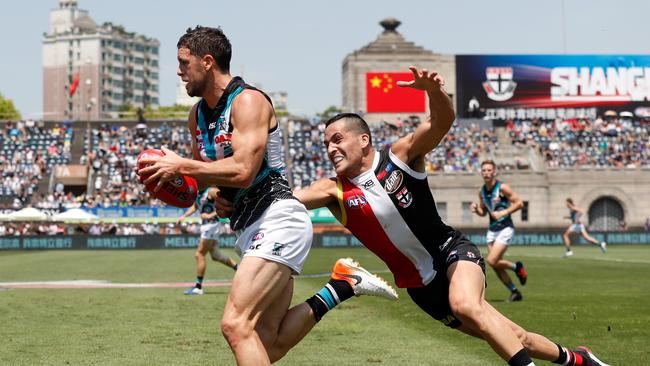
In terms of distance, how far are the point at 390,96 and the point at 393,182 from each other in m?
77.8

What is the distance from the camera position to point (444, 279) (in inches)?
332

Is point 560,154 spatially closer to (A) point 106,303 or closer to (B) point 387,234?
(A) point 106,303

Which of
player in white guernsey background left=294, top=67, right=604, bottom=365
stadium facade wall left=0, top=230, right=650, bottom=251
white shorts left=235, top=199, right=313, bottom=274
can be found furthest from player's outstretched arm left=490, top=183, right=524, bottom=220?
stadium facade wall left=0, top=230, right=650, bottom=251

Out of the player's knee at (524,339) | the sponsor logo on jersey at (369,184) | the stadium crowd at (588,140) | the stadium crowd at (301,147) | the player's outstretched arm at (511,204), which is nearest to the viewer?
the player's knee at (524,339)

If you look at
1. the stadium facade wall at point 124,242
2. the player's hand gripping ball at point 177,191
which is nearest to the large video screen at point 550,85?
the stadium facade wall at point 124,242

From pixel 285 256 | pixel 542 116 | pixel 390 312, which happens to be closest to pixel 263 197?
pixel 285 256

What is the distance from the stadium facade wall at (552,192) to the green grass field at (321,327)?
4966 cm

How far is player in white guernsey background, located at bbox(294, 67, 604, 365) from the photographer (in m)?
8.02

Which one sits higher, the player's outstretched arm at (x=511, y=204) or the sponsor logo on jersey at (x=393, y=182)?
the sponsor logo on jersey at (x=393, y=182)

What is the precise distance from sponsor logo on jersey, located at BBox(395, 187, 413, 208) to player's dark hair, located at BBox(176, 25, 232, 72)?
170 centimetres

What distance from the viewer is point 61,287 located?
22.5 metres

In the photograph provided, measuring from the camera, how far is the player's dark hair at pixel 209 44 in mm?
7473

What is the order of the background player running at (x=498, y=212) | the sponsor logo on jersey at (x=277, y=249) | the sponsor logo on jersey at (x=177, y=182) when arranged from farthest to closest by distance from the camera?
1. the background player running at (x=498, y=212)
2. the sponsor logo on jersey at (x=277, y=249)
3. the sponsor logo on jersey at (x=177, y=182)

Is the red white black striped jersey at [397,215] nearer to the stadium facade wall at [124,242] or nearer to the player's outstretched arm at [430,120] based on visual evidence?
the player's outstretched arm at [430,120]
